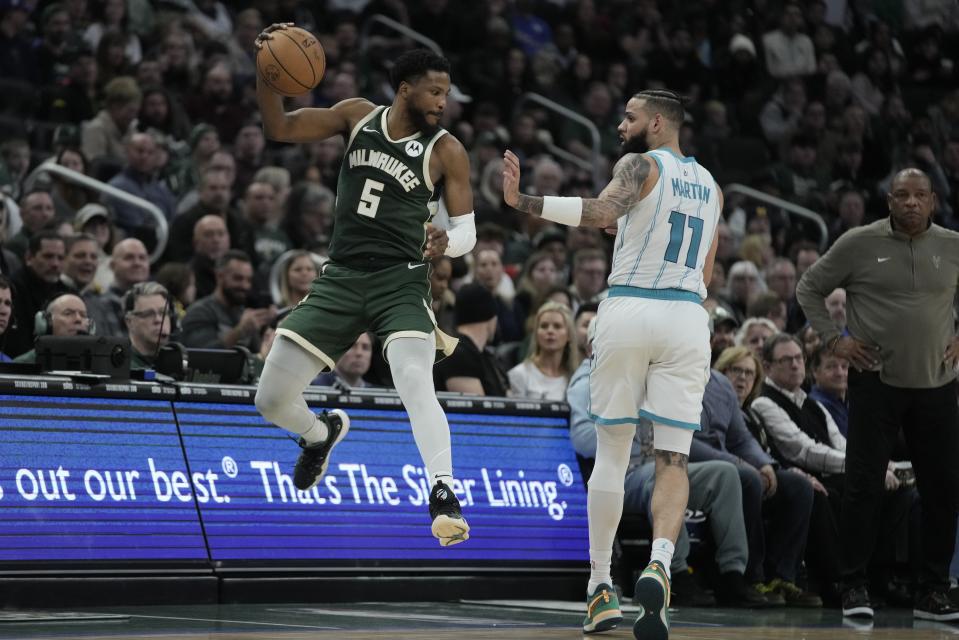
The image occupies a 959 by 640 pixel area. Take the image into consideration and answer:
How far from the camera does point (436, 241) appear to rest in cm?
681

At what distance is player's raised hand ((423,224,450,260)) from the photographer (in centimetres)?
680

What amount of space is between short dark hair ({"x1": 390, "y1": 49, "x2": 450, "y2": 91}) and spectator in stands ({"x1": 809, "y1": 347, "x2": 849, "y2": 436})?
4739mm

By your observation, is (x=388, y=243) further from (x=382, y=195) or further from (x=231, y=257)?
(x=231, y=257)

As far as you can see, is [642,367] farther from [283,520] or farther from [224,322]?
[224,322]

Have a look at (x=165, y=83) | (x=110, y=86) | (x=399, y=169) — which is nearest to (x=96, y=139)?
(x=110, y=86)

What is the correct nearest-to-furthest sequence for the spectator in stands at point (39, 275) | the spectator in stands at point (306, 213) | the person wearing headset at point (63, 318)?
1. the person wearing headset at point (63, 318)
2. the spectator in stands at point (39, 275)
3. the spectator in stands at point (306, 213)

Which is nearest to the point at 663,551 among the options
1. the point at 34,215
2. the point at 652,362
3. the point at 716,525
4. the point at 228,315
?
the point at 652,362

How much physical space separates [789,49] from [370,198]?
1534 centimetres

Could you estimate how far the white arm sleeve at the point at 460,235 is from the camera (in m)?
6.84

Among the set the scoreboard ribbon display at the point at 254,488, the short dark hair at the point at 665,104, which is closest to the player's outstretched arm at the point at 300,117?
the short dark hair at the point at 665,104

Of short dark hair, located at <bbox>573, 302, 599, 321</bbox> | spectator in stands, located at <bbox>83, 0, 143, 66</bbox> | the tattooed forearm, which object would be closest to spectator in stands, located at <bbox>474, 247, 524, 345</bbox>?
short dark hair, located at <bbox>573, 302, 599, 321</bbox>

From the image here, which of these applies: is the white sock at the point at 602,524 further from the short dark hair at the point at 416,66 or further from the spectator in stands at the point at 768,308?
the spectator in stands at the point at 768,308

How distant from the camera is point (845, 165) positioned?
20.0 metres

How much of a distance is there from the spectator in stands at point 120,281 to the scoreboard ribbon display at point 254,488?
2.08 meters
